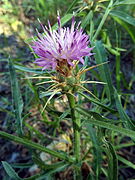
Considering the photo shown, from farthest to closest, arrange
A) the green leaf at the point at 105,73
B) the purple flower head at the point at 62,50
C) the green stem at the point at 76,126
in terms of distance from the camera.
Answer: the green leaf at the point at 105,73, the green stem at the point at 76,126, the purple flower head at the point at 62,50

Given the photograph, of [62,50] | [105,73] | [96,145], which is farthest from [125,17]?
[96,145]

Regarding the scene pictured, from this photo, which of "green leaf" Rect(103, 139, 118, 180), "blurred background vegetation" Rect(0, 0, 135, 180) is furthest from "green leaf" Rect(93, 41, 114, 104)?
"green leaf" Rect(103, 139, 118, 180)

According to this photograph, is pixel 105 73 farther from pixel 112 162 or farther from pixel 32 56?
pixel 32 56

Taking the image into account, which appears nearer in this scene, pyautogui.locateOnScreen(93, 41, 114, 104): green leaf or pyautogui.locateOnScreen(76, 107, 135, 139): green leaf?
pyautogui.locateOnScreen(76, 107, 135, 139): green leaf

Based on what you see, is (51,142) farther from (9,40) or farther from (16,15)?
(16,15)

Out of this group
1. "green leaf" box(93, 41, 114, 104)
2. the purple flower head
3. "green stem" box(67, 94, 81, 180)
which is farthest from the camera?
"green leaf" box(93, 41, 114, 104)

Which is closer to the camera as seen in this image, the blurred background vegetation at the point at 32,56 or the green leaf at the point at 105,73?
the green leaf at the point at 105,73

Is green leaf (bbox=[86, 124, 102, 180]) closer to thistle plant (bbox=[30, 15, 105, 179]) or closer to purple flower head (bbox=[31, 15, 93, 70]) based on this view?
thistle plant (bbox=[30, 15, 105, 179])

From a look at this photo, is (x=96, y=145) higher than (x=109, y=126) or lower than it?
lower

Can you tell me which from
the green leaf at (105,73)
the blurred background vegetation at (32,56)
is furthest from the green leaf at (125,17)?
the green leaf at (105,73)

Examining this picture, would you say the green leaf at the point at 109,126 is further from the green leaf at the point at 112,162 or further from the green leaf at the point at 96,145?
the green leaf at the point at 96,145
